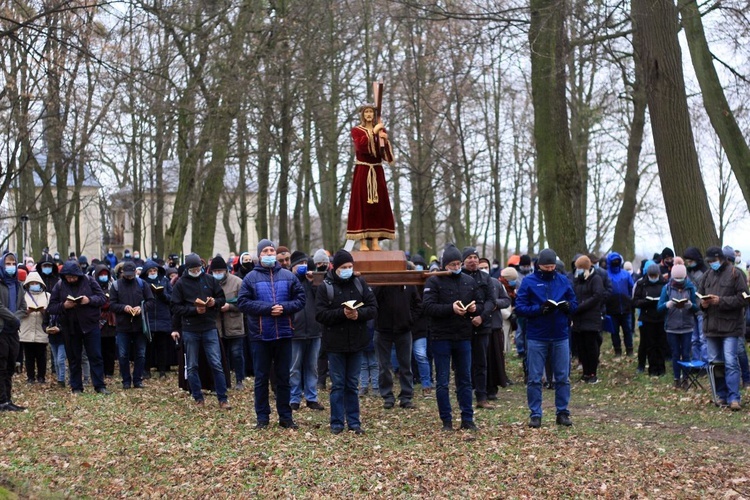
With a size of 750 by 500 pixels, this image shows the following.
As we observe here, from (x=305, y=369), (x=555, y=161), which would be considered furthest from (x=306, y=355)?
(x=555, y=161)

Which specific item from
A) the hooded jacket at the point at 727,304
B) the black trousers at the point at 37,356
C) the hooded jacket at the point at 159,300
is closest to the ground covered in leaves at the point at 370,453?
the hooded jacket at the point at 727,304

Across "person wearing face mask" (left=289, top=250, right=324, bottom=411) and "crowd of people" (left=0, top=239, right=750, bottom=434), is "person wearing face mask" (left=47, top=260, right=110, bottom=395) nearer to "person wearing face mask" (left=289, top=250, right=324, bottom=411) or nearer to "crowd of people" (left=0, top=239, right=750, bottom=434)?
"crowd of people" (left=0, top=239, right=750, bottom=434)

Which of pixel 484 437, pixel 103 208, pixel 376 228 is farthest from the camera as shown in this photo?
pixel 103 208

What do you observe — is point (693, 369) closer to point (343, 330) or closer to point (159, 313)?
point (343, 330)

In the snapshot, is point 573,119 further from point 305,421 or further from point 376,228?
point 305,421

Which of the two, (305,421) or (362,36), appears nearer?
(305,421)

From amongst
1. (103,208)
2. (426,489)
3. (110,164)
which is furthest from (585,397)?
(103,208)

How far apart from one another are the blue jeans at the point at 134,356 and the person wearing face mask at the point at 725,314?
361 inches

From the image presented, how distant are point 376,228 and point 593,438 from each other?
17.4 feet

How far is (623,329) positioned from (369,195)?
7094 mm

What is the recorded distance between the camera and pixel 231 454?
33.4ft

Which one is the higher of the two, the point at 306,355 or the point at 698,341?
the point at 306,355

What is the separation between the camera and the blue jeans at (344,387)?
11.7 m

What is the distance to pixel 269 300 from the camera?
11.9m
